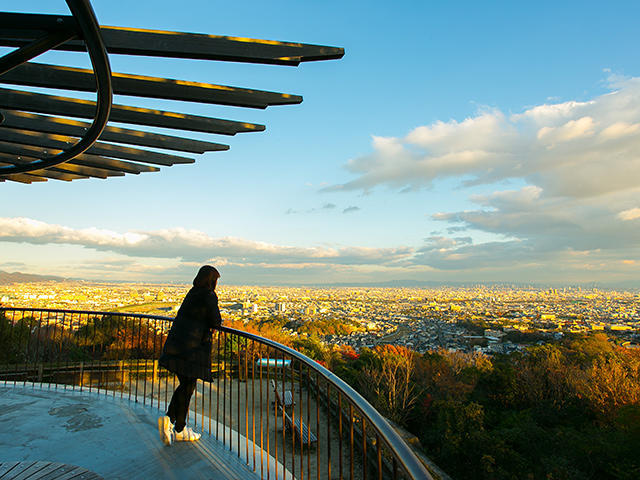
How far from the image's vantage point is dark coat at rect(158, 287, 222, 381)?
3412 millimetres

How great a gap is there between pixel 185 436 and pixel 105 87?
320 centimetres

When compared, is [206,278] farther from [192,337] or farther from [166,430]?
[166,430]

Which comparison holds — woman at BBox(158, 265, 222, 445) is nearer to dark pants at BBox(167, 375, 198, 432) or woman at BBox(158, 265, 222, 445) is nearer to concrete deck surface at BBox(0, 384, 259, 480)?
dark pants at BBox(167, 375, 198, 432)

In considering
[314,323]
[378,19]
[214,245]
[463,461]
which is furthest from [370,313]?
[378,19]

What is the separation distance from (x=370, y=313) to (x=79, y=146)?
7215 cm

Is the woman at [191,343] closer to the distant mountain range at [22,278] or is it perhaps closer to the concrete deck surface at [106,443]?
the concrete deck surface at [106,443]

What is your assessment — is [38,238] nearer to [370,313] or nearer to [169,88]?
[169,88]

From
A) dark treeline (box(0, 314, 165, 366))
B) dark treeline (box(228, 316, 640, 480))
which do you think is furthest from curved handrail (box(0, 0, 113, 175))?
dark treeline (box(228, 316, 640, 480))

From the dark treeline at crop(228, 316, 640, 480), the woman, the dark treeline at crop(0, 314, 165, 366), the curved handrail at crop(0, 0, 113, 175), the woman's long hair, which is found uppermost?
the curved handrail at crop(0, 0, 113, 175)

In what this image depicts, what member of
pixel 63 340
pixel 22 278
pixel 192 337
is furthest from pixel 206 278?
pixel 22 278

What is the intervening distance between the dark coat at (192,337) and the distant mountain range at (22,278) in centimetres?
4205

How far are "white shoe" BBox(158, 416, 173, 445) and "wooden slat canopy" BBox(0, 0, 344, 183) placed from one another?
2.68 metres

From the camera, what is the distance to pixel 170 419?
3588 mm

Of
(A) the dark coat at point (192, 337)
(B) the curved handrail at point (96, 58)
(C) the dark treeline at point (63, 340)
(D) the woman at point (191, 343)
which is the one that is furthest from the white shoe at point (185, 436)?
(B) the curved handrail at point (96, 58)
